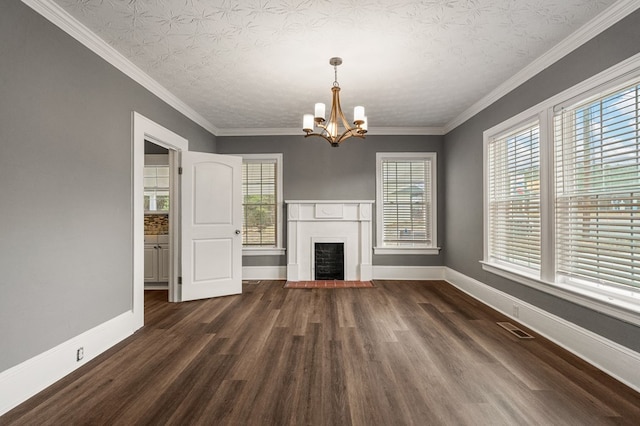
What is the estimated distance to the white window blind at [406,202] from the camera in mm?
5359

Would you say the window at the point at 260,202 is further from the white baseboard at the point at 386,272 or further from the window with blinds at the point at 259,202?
the white baseboard at the point at 386,272

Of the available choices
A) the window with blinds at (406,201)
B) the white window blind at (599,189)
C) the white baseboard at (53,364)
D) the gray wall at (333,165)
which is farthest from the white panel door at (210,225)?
the white window blind at (599,189)

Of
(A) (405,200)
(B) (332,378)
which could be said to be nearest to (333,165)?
(A) (405,200)

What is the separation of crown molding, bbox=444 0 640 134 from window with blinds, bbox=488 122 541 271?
522mm

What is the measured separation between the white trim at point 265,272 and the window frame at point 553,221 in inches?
129

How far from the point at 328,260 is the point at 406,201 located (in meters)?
1.79

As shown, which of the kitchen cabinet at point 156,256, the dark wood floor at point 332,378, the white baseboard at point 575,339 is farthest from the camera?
the kitchen cabinet at point 156,256

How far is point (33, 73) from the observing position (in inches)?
79.0

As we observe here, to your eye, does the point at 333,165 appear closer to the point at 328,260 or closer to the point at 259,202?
the point at 259,202

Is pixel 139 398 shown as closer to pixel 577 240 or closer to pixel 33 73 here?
pixel 33 73

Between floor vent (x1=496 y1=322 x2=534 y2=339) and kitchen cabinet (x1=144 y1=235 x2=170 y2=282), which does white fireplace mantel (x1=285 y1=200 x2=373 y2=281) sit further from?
floor vent (x1=496 y1=322 x2=534 y2=339)

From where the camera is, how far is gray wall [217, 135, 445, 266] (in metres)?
5.32

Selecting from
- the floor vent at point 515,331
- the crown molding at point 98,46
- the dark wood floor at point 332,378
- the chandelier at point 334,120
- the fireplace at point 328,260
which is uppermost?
the crown molding at point 98,46

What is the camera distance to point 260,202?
5426mm
